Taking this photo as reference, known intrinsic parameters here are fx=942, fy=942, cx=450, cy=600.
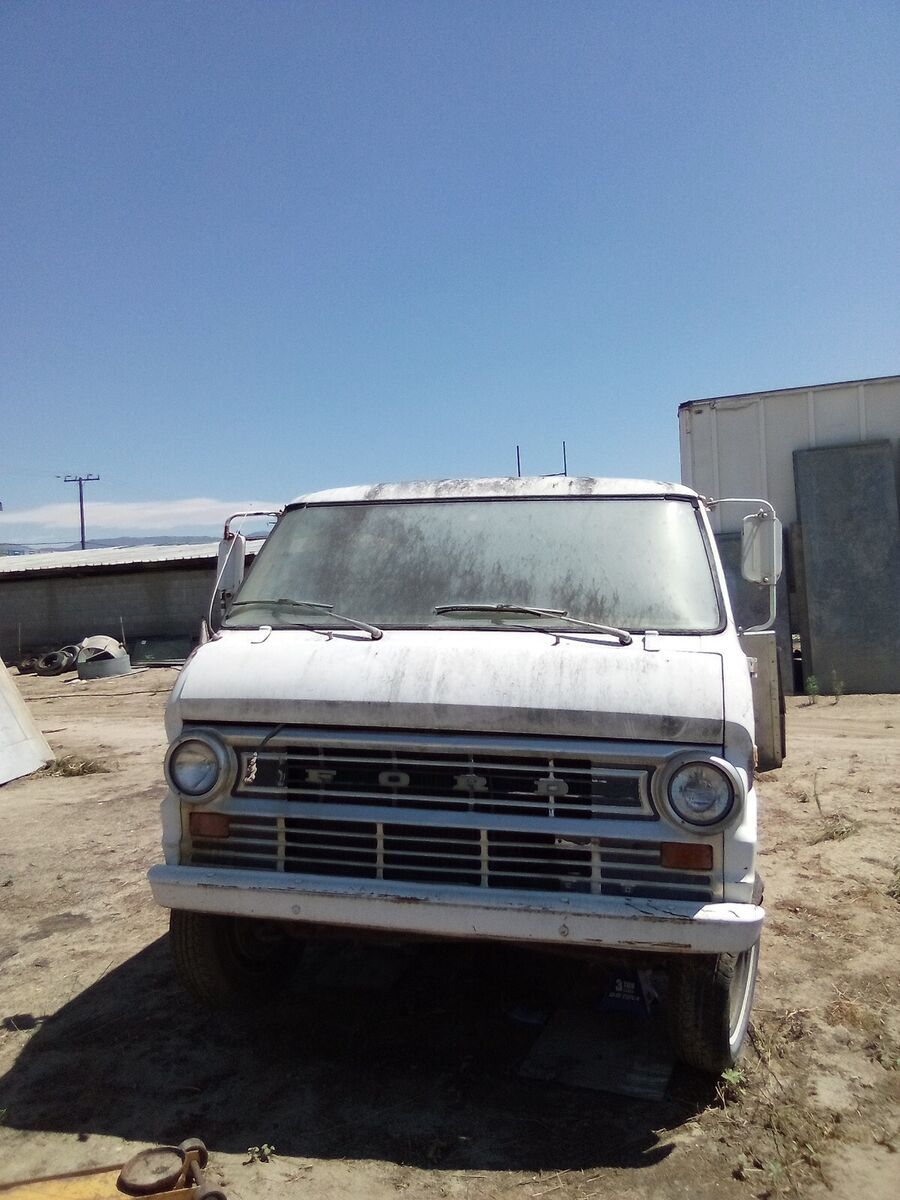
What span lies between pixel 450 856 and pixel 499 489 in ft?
5.97

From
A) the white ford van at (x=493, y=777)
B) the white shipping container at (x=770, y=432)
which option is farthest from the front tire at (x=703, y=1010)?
the white shipping container at (x=770, y=432)

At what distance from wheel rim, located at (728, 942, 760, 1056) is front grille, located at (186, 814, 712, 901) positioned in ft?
1.97

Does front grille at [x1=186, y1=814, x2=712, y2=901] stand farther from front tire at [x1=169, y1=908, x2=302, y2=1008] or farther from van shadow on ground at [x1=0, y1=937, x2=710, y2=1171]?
van shadow on ground at [x1=0, y1=937, x2=710, y2=1171]

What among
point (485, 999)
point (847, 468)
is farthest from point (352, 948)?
point (847, 468)

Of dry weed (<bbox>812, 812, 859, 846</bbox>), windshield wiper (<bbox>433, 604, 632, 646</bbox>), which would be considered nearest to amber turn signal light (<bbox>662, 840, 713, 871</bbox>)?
windshield wiper (<bbox>433, 604, 632, 646</bbox>)

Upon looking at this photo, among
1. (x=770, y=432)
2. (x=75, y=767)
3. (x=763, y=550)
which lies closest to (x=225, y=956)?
(x=763, y=550)

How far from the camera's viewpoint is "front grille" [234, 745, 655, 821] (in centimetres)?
303

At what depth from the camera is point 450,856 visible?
3098 mm

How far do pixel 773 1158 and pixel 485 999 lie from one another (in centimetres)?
142

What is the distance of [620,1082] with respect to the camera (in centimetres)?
335

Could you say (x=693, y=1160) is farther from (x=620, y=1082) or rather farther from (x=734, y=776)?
(x=734, y=776)

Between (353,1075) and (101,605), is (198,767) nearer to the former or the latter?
(353,1075)

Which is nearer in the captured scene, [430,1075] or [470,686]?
[470,686]

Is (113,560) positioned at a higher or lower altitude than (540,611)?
higher
